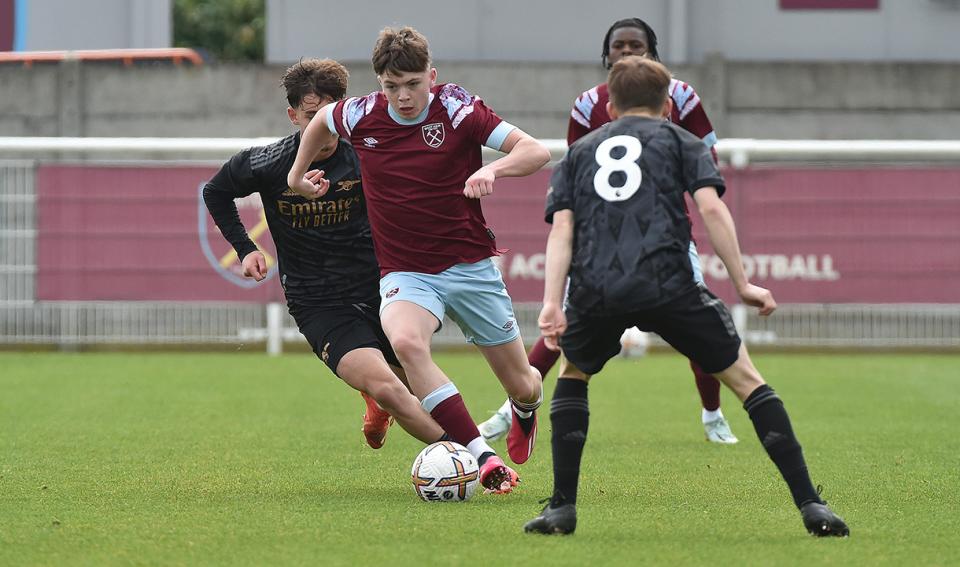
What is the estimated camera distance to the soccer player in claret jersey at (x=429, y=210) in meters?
6.10

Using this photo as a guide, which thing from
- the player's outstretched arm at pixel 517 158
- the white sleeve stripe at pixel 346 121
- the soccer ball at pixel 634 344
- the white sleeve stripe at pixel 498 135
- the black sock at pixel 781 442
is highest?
the white sleeve stripe at pixel 346 121

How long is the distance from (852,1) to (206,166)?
8381mm

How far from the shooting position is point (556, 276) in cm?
484

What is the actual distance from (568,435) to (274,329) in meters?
10.7

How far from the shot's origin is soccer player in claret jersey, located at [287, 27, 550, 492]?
6.10 meters

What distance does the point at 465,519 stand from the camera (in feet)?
17.9

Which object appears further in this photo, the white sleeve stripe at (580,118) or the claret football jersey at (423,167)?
the white sleeve stripe at (580,118)

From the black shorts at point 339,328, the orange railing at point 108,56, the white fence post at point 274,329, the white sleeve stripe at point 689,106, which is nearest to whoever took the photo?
the black shorts at point 339,328

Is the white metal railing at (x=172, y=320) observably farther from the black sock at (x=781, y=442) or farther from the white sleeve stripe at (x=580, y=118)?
the black sock at (x=781, y=442)

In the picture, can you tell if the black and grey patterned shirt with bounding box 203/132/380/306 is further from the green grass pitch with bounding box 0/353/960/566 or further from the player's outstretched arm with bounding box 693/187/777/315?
the player's outstretched arm with bounding box 693/187/777/315

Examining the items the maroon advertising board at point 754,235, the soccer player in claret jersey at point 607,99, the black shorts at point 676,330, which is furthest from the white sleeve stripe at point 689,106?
the maroon advertising board at point 754,235

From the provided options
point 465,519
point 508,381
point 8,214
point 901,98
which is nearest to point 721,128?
point 901,98

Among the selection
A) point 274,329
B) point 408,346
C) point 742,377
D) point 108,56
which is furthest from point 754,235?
point 742,377

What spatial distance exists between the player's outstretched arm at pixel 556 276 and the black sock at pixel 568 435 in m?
0.23
